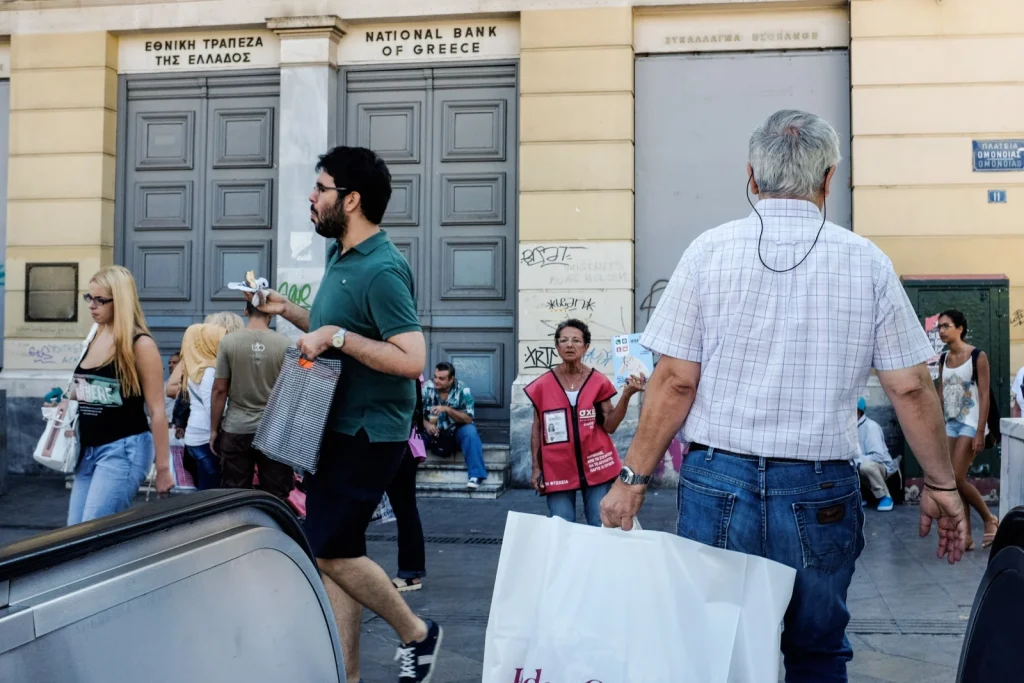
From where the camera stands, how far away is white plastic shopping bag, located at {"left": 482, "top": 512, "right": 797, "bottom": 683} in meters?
2.59

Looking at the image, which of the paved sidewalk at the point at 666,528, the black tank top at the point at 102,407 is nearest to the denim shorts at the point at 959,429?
the paved sidewalk at the point at 666,528

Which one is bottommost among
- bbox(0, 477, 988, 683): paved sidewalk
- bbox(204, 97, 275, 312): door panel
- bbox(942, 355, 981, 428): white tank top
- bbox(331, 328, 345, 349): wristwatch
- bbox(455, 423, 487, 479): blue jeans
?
bbox(0, 477, 988, 683): paved sidewalk

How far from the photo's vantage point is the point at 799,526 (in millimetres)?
2758

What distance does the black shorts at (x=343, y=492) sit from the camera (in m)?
3.82

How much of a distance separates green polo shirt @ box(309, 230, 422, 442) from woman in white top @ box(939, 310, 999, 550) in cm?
513

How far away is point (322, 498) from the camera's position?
385cm

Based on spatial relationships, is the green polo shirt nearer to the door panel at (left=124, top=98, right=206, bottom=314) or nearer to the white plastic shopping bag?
the white plastic shopping bag

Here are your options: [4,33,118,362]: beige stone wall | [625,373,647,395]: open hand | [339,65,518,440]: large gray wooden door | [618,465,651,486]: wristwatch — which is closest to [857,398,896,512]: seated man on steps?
[339,65,518,440]: large gray wooden door

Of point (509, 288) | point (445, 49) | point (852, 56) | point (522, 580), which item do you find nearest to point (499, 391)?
point (509, 288)

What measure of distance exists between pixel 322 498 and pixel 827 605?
1.88m

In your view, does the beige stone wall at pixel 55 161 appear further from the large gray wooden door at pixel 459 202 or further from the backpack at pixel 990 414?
the backpack at pixel 990 414

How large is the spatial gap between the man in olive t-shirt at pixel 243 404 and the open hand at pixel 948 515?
458cm

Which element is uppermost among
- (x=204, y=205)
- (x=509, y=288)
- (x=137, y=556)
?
(x=204, y=205)

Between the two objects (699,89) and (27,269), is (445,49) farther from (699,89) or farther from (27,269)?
(27,269)
